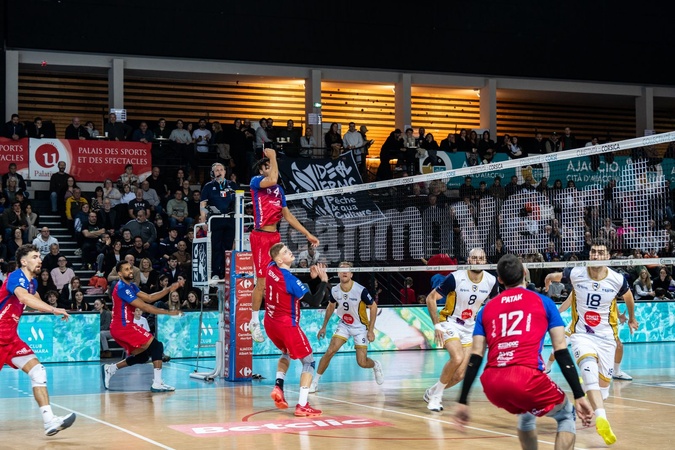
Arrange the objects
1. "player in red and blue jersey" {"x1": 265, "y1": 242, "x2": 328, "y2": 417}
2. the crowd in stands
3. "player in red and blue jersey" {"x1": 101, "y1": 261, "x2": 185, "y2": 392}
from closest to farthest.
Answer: "player in red and blue jersey" {"x1": 265, "y1": 242, "x2": 328, "y2": 417}
"player in red and blue jersey" {"x1": 101, "y1": 261, "x2": 185, "y2": 392}
the crowd in stands

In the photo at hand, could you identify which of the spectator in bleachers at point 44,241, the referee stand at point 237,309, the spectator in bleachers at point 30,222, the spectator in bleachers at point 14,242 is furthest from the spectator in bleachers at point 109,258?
the referee stand at point 237,309

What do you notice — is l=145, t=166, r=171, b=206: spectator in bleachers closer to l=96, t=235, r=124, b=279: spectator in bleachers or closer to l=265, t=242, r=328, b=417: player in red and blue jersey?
l=96, t=235, r=124, b=279: spectator in bleachers

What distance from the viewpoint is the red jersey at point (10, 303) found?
11539 millimetres

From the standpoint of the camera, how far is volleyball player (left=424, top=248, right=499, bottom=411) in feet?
44.1

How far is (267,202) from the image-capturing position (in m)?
14.8

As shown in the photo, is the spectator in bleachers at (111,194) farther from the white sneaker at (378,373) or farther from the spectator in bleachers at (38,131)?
the white sneaker at (378,373)

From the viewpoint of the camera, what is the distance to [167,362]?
2259 centimetres

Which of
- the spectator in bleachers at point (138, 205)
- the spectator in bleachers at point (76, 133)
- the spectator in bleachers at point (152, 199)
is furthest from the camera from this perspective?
the spectator in bleachers at point (76, 133)

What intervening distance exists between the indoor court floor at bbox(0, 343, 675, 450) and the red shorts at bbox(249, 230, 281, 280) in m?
2.02

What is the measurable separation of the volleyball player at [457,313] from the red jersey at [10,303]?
5.38 meters

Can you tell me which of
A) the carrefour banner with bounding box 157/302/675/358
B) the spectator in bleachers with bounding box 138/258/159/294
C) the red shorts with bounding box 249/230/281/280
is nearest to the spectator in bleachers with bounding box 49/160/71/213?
the spectator in bleachers with bounding box 138/258/159/294

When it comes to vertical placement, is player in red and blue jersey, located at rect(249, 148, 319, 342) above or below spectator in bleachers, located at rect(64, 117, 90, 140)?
below

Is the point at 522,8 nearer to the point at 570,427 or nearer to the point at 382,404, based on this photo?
the point at 382,404

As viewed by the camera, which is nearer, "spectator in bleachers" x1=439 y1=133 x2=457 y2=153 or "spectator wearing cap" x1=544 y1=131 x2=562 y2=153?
"spectator in bleachers" x1=439 y1=133 x2=457 y2=153
